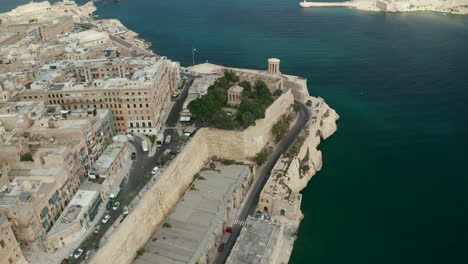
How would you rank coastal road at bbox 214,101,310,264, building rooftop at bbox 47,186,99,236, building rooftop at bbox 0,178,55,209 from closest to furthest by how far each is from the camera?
building rooftop at bbox 0,178,55,209 < building rooftop at bbox 47,186,99,236 < coastal road at bbox 214,101,310,264

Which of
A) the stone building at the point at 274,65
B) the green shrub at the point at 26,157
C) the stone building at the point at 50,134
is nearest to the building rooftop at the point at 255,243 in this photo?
the stone building at the point at 50,134

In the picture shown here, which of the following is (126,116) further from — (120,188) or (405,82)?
(405,82)

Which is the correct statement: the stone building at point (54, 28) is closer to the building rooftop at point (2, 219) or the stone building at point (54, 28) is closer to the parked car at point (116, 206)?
the parked car at point (116, 206)

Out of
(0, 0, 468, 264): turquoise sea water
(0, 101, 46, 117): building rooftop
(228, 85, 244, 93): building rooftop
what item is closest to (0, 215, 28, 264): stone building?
(0, 101, 46, 117): building rooftop

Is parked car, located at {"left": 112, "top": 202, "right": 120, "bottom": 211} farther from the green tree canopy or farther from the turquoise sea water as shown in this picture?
the turquoise sea water

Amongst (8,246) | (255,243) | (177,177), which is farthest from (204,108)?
(8,246)

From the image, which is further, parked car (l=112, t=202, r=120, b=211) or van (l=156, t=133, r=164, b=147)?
van (l=156, t=133, r=164, b=147)

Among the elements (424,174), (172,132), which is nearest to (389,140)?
(424,174)
